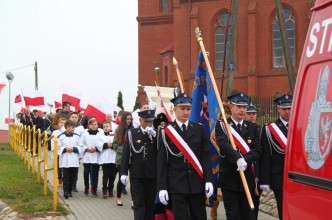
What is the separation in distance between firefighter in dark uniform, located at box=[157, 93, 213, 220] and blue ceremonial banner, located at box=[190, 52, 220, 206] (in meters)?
0.90

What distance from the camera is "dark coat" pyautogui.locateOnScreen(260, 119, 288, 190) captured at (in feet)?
24.3

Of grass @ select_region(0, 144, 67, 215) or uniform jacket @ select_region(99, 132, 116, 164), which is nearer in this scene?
grass @ select_region(0, 144, 67, 215)

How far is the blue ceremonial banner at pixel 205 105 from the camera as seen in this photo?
26.4 feet

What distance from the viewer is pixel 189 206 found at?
719cm

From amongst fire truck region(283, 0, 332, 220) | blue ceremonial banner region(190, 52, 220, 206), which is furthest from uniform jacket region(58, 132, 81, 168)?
fire truck region(283, 0, 332, 220)

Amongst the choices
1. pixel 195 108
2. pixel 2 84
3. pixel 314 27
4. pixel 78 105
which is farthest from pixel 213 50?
pixel 314 27

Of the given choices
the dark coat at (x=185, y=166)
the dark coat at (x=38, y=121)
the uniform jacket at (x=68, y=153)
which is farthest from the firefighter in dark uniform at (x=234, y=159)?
the dark coat at (x=38, y=121)

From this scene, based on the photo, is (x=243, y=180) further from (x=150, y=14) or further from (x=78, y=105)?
(x=150, y=14)

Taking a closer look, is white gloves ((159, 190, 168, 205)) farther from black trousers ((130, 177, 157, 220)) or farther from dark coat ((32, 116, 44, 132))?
dark coat ((32, 116, 44, 132))

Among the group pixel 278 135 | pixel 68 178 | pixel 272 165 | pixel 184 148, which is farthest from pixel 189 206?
pixel 68 178

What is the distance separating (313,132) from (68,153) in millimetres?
9711

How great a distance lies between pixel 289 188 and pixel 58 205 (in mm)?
7891

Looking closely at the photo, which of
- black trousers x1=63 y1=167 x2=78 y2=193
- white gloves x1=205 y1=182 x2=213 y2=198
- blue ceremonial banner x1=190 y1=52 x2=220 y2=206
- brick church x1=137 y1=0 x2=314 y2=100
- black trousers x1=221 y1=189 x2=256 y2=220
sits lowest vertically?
black trousers x1=63 y1=167 x2=78 y2=193

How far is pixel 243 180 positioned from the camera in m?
6.89
